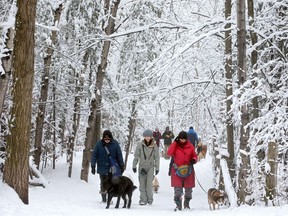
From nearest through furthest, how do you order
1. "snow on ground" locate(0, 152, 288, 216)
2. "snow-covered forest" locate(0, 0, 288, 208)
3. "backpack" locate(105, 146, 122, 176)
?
1. "snow on ground" locate(0, 152, 288, 216)
2. "snow-covered forest" locate(0, 0, 288, 208)
3. "backpack" locate(105, 146, 122, 176)

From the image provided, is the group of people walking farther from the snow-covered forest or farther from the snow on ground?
the snow-covered forest

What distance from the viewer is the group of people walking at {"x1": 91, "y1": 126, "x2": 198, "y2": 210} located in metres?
10.1

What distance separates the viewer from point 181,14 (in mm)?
14555

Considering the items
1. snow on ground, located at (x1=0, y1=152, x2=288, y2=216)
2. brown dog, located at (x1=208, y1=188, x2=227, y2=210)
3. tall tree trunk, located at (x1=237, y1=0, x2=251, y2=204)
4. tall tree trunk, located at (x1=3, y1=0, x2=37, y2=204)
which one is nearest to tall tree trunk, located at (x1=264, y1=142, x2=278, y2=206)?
snow on ground, located at (x1=0, y1=152, x2=288, y2=216)

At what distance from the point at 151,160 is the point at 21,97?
415cm

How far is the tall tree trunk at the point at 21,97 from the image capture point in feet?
26.3

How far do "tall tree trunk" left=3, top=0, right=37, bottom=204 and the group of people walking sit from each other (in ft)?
9.29

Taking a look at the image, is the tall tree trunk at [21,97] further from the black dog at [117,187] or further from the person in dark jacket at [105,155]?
the person in dark jacket at [105,155]

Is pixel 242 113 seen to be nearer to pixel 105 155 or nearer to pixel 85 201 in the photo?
pixel 105 155

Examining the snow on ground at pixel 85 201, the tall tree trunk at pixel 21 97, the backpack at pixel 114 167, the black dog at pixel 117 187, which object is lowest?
the snow on ground at pixel 85 201

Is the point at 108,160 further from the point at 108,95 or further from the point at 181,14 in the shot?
the point at 108,95

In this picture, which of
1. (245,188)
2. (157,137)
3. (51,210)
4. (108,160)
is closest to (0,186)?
(51,210)

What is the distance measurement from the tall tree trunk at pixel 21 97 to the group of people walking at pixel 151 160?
2.83 m

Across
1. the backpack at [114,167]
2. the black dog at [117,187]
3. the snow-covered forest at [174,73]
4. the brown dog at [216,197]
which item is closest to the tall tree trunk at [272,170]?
the snow-covered forest at [174,73]
